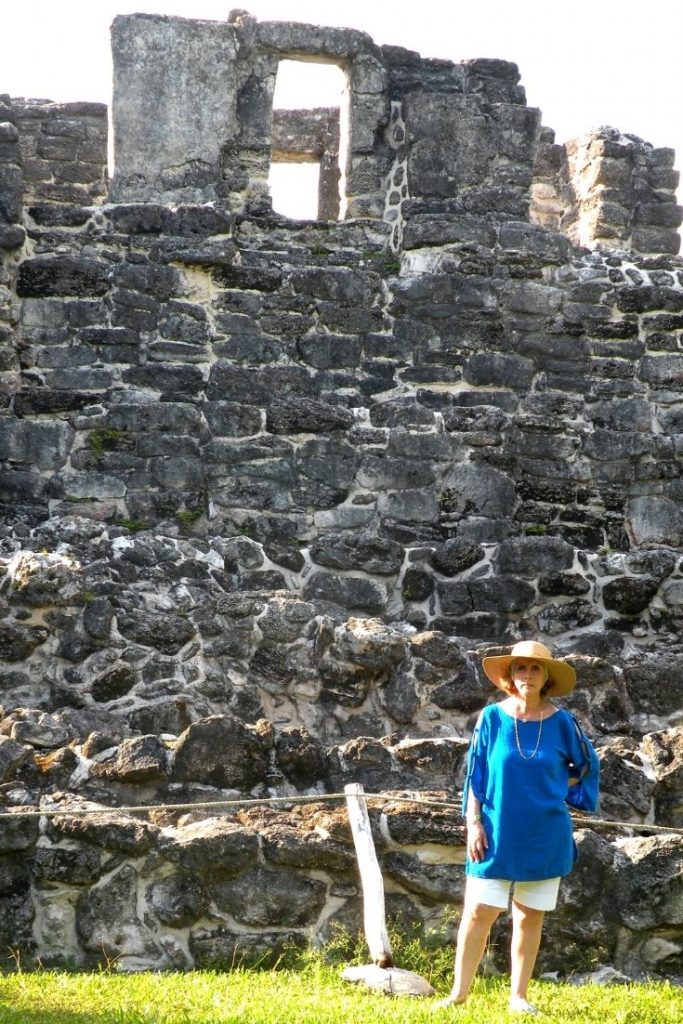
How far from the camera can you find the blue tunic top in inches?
204

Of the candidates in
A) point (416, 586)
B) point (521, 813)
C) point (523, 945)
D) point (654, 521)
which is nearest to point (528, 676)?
point (521, 813)

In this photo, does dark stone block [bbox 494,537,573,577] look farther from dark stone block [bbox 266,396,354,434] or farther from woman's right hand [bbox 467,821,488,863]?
woman's right hand [bbox 467,821,488,863]

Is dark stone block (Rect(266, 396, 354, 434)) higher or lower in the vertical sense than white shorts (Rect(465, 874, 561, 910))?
higher

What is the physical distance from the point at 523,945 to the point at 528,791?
1.60ft

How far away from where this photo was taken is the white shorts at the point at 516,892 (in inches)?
204

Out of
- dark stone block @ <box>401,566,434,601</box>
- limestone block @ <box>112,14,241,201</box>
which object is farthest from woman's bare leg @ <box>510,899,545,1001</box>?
limestone block @ <box>112,14,241,201</box>

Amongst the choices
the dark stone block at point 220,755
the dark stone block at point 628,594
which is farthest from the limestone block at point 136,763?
the dark stone block at point 628,594

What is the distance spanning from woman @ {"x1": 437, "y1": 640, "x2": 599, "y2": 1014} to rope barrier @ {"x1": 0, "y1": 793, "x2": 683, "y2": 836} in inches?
25.3

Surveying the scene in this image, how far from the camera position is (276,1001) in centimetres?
507

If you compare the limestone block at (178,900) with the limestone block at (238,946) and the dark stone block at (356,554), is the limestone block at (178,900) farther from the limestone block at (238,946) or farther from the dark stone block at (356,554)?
the dark stone block at (356,554)

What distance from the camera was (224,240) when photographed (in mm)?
10930

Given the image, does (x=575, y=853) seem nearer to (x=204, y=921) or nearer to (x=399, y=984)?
(x=399, y=984)

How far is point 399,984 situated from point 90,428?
571 centimetres

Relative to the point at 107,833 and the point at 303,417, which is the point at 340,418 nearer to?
the point at 303,417
